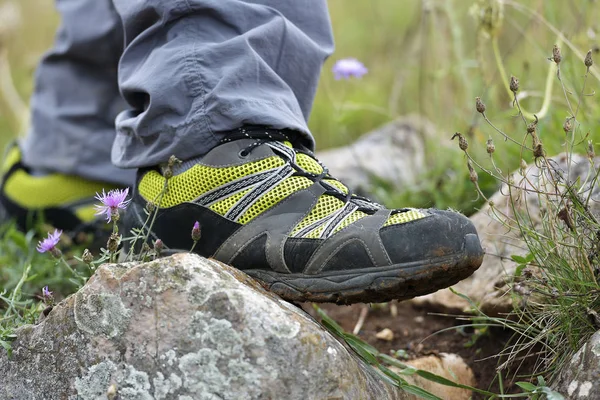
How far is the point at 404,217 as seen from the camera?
1.51 meters

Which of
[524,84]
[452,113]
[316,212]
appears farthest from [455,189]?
[316,212]

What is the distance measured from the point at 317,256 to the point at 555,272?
489 millimetres

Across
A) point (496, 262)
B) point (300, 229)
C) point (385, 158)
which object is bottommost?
point (385, 158)

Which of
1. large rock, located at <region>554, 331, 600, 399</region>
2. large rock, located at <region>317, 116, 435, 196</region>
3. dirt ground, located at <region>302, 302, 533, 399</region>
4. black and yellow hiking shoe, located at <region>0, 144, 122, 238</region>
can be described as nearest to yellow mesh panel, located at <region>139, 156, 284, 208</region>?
dirt ground, located at <region>302, 302, 533, 399</region>

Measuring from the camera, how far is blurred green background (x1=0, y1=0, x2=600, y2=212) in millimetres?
2447

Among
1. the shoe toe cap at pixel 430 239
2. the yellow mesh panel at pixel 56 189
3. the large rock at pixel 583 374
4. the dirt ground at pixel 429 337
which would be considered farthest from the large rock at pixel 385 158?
the large rock at pixel 583 374

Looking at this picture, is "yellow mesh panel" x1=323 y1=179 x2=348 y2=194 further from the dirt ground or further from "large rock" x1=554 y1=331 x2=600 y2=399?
"large rock" x1=554 y1=331 x2=600 y2=399

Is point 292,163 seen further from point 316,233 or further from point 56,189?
point 56,189

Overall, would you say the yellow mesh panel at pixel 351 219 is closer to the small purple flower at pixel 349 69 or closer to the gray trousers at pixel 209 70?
the gray trousers at pixel 209 70

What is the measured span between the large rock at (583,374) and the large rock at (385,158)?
158 cm

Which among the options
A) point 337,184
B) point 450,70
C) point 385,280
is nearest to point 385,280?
point 385,280

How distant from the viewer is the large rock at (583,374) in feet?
4.15

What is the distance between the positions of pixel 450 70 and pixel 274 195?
157 centimetres

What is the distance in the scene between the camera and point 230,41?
64.0 inches
